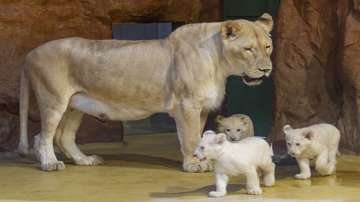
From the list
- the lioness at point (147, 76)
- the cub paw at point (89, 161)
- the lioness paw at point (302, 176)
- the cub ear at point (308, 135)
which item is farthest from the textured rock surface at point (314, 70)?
the cub paw at point (89, 161)

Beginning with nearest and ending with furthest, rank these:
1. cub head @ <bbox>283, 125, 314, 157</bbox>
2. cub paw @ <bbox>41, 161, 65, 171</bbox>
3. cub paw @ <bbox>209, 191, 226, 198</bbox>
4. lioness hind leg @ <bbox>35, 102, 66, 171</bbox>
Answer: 1. cub paw @ <bbox>209, 191, 226, 198</bbox>
2. cub head @ <bbox>283, 125, 314, 157</bbox>
3. cub paw @ <bbox>41, 161, 65, 171</bbox>
4. lioness hind leg @ <bbox>35, 102, 66, 171</bbox>

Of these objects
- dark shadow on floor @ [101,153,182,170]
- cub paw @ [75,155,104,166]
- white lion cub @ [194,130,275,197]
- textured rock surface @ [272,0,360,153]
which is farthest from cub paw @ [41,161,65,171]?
textured rock surface @ [272,0,360,153]

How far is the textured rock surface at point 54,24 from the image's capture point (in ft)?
29.1

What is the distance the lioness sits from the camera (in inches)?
279

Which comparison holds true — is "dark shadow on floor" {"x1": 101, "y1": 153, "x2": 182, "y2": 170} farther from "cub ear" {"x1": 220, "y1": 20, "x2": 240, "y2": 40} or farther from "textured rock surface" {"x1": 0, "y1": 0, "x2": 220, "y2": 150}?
"cub ear" {"x1": 220, "y1": 20, "x2": 240, "y2": 40}

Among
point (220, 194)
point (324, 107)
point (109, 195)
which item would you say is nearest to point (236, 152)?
point (220, 194)

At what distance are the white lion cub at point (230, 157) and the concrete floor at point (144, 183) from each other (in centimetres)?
11

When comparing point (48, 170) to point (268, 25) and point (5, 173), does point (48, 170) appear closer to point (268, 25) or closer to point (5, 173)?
point (5, 173)

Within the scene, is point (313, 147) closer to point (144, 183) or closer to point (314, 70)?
point (144, 183)

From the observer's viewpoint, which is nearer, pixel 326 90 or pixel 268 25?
pixel 268 25

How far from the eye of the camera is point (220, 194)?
5.91 meters

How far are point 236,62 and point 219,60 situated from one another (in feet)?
0.57

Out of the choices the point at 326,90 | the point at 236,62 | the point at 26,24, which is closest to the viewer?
the point at 236,62

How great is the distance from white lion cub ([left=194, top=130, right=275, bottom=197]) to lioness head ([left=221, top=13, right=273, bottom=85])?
109cm
